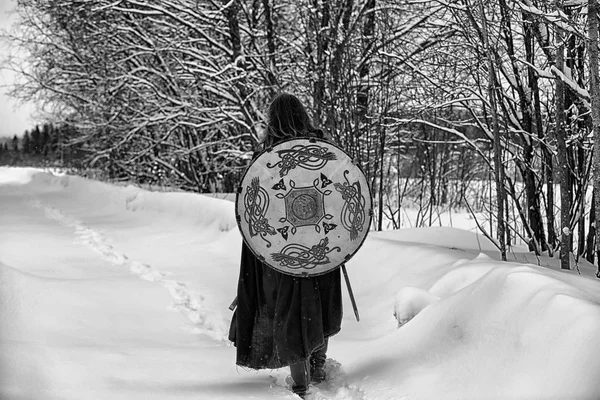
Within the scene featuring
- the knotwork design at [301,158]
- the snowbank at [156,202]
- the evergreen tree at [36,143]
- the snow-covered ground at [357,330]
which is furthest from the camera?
the evergreen tree at [36,143]

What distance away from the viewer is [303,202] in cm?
332

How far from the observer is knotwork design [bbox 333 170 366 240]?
10.9ft

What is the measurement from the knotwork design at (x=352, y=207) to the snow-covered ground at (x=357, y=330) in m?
0.66

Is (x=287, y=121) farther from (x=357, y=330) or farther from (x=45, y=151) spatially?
(x=45, y=151)

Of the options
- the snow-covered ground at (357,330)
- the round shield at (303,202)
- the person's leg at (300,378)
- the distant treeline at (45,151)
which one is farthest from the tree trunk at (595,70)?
the distant treeline at (45,151)

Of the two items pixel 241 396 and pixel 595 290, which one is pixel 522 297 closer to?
pixel 595 290

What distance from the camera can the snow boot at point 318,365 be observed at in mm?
3398

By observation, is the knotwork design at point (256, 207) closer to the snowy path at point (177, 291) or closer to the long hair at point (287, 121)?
the long hair at point (287, 121)

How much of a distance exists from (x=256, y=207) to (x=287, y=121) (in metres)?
0.51

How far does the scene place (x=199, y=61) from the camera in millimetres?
12875

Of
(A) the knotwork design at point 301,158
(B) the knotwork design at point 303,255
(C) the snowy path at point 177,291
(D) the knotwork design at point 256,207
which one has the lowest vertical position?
(C) the snowy path at point 177,291

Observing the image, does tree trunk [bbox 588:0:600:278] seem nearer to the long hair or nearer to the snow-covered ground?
the snow-covered ground

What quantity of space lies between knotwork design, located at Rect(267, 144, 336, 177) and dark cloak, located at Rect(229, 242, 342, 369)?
0.51 m

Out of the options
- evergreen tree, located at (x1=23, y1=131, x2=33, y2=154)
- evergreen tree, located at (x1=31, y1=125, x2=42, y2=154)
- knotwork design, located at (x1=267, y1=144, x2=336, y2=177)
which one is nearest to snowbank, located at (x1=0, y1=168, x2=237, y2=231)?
knotwork design, located at (x1=267, y1=144, x2=336, y2=177)
